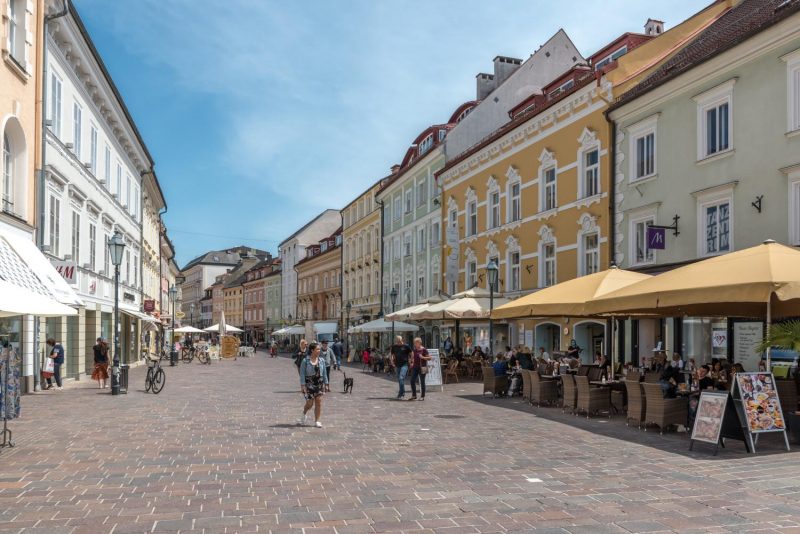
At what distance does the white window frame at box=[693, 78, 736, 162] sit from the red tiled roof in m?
0.81

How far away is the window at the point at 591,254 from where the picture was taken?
23844mm

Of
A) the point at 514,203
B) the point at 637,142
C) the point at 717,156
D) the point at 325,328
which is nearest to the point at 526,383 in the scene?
the point at 717,156

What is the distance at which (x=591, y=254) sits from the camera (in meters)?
24.2

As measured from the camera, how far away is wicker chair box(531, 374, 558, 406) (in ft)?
53.6

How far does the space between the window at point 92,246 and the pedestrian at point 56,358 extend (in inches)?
229

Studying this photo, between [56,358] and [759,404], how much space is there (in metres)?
17.8

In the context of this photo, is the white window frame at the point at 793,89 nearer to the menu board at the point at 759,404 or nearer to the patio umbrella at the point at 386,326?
the menu board at the point at 759,404

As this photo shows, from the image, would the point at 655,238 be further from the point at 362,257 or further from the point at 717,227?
the point at 362,257

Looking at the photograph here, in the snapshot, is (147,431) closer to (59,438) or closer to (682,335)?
(59,438)

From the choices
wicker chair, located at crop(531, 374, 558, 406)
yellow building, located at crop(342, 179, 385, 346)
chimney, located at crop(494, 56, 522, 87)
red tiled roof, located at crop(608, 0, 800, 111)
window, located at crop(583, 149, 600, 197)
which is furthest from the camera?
yellow building, located at crop(342, 179, 385, 346)

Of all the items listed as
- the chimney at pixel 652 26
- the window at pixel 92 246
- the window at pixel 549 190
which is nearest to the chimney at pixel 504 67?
the chimney at pixel 652 26

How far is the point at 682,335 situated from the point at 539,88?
772 inches

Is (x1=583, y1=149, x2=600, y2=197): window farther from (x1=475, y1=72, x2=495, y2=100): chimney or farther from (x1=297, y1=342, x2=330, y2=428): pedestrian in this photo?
(x1=475, y1=72, x2=495, y2=100): chimney

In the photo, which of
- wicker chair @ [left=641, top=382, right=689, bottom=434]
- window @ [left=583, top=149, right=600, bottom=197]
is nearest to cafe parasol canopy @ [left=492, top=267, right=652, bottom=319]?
wicker chair @ [left=641, top=382, right=689, bottom=434]
